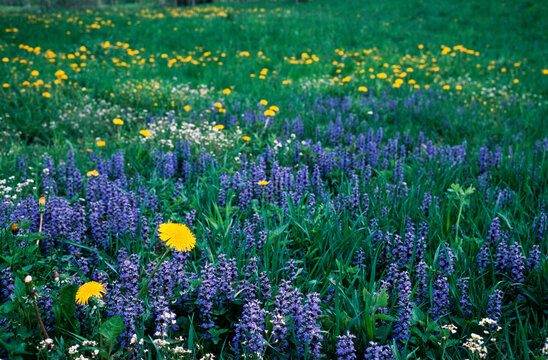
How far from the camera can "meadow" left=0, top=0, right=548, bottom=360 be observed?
1828 mm

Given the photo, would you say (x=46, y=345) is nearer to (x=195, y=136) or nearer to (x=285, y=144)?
(x=195, y=136)

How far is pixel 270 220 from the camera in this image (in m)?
2.68

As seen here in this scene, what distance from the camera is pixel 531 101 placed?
621cm

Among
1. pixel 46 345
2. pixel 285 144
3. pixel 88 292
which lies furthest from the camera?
pixel 285 144

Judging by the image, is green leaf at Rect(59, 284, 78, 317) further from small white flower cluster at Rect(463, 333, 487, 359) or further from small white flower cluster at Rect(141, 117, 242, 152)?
small white flower cluster at Rect(141, 117, 242, 152)

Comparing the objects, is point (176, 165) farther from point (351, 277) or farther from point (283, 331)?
point (283, 331)

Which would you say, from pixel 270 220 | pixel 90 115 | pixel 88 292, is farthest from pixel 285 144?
pixel 90 115

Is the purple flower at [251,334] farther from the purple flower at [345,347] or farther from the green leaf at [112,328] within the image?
the green leaf at [112,328]

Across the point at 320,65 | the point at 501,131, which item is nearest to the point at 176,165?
the point at 501,131

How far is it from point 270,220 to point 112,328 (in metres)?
1.27

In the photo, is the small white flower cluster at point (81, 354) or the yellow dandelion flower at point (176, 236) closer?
the small white flower cluster at point (81, 354)

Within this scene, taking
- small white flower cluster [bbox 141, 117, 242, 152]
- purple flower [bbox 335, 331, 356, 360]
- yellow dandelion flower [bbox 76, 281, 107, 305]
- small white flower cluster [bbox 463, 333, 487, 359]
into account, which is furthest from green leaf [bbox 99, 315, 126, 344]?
small white flower cluster [bbox 141, 117, 242, 152]

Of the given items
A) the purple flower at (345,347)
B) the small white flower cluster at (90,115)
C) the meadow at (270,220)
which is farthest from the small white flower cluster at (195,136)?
the purple flower at (345,347)

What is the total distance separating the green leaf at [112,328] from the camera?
1.64 meters
